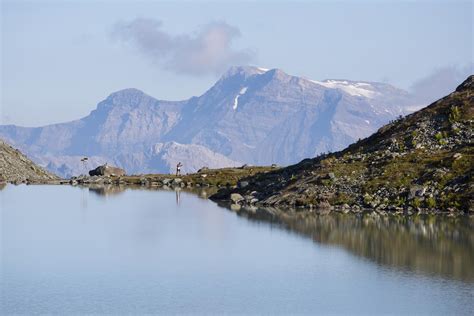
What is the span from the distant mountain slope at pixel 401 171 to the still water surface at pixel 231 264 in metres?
7.54

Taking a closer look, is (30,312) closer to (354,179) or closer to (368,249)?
(368,249)

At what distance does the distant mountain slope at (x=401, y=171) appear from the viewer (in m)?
98.6

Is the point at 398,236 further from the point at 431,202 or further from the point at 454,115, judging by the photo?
the point at 454,115

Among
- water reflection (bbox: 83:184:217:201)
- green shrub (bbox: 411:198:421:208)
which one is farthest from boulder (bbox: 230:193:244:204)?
green shrub (bbox: 411:198:421:208)

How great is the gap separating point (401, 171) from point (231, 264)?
140ft

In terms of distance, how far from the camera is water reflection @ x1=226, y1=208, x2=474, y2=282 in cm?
6600

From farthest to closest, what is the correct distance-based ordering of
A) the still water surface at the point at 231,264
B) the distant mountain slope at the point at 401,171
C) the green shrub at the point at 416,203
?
1. the distant mountain slope at the point at 401,171
2. the green shrub at the point at 416,203
3. the still water surface at the point at 231,264

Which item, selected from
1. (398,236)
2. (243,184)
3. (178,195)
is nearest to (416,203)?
(398,236)

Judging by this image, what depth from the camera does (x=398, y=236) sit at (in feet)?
263

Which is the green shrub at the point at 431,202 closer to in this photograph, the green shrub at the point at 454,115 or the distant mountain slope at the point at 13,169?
the green shrub at the point at 454,115

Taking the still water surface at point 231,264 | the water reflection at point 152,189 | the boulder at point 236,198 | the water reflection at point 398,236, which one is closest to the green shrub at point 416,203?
the water reflection at point 398,236

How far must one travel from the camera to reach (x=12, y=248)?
73.4m

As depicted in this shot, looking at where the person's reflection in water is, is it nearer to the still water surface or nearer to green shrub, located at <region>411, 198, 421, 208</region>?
the still water surface

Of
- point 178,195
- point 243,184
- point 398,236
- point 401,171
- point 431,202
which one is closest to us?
point 398,236
